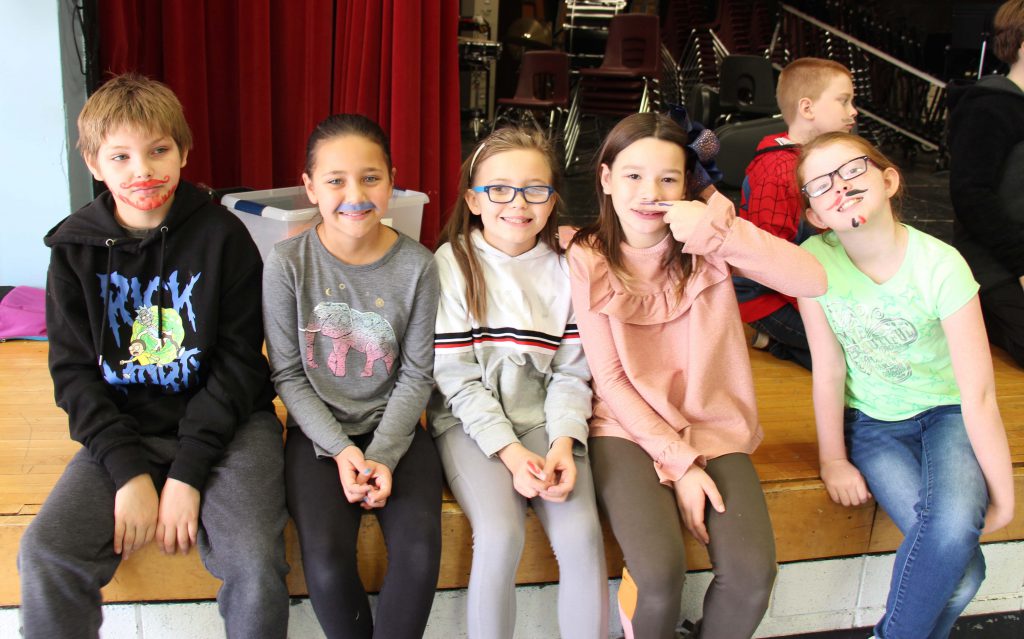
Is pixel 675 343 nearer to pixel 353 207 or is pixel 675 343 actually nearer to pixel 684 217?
pixel 684 217

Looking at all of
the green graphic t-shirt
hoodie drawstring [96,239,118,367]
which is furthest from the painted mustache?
the green graphic t-shirt

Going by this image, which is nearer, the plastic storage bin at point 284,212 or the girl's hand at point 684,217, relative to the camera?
the girl's hand at point 684,217

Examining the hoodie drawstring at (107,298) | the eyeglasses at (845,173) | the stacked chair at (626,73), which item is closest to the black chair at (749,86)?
the stacked chair at (626,73)

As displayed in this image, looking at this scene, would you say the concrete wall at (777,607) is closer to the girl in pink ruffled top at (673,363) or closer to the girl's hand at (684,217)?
the girl in pink ruffled top at (673,363)

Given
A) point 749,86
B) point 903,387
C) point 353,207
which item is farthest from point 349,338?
point 749,86

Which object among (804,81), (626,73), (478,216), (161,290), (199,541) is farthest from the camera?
(626,73)

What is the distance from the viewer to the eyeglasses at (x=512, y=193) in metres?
1.58

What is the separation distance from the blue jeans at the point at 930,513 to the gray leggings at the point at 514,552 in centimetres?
54

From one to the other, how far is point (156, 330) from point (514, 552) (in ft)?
2.37

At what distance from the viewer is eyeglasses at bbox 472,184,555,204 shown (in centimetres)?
158

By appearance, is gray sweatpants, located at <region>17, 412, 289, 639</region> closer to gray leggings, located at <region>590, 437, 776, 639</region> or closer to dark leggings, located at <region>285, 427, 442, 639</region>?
dark leggings, located at <region>285, 427, 442, 639</region>

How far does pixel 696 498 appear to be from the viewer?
1.44 metres

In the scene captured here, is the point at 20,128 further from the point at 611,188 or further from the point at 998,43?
the point at 998,43

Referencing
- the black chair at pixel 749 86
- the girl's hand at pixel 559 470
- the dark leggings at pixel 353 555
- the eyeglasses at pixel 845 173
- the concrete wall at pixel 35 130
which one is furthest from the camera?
the black chair at pixel 749 86
